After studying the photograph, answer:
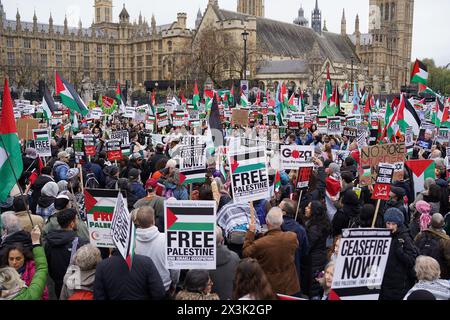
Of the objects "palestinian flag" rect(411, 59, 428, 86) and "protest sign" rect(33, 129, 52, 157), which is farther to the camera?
"palestinian flag" rect(411, 59, 428, 86)

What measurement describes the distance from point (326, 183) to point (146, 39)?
274ft

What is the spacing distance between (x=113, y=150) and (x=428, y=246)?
7.35 m

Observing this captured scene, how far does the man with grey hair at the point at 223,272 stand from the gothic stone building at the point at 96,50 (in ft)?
230

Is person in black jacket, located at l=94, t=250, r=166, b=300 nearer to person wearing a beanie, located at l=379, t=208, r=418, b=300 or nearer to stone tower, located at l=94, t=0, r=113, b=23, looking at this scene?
person wearing a beanie, located at l=379, t=208, r=418, b=300

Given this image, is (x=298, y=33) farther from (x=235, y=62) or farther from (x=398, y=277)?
(x=398, y=277)

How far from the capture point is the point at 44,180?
8195mm

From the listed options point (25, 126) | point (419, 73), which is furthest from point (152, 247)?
point (419, 73)

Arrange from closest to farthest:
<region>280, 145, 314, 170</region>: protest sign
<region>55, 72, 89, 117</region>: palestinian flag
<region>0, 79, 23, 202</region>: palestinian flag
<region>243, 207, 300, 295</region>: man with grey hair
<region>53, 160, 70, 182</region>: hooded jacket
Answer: <region>243, 207, 300, 295</region>: man with grey hair < <region>0, 79, 23, 202</region>: palestinian flag < <region>280, 145, 314, 170</region>: protest sign < <region>53, 160, 70, 182</region>: hooded jacket < <region>55, 72, 89, 117</region>: palestinian flag

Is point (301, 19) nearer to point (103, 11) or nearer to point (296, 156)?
point (103, 11)

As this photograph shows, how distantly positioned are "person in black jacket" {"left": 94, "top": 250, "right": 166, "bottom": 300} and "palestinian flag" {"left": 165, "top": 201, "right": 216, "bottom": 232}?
1.77 ft

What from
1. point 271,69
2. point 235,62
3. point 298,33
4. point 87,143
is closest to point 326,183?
point 87,143

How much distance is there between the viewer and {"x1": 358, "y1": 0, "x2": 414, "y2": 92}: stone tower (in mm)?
98250

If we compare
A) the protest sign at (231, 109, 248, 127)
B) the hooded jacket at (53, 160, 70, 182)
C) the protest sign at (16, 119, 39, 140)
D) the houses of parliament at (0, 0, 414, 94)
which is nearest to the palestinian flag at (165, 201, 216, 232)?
the hooded jacket at (53, 160, 70, 182)

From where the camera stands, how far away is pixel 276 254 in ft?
15.8
